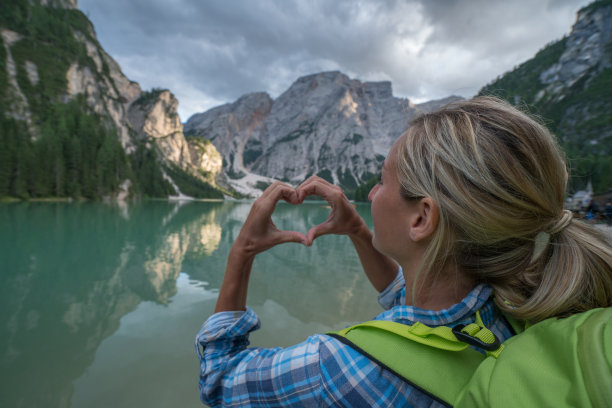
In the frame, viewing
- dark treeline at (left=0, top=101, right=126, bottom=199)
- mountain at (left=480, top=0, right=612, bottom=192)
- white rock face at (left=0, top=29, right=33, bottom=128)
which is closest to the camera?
dark treeline at (left=0, top=101, right=126, bottom=199)

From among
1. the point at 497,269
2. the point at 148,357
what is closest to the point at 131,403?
the point at 148,357

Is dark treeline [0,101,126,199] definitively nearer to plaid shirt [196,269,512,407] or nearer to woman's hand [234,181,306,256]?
woman's hand [234,181,306,256]

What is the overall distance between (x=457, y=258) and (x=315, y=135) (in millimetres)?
176307

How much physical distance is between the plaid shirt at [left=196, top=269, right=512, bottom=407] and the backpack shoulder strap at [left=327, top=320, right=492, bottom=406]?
40 mm

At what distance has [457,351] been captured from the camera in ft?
2.40

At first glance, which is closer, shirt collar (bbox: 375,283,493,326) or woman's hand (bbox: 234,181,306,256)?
shirt collar (bbox: 375,283,493,326)

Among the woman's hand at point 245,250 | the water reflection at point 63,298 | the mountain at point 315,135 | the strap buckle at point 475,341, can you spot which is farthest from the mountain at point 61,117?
the mountain at point 315,135

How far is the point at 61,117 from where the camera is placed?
5097 cm

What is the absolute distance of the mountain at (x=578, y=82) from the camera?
5825cm

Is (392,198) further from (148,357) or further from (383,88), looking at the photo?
(383,88)

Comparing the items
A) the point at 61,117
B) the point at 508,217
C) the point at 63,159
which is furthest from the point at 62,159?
the point at 508,217

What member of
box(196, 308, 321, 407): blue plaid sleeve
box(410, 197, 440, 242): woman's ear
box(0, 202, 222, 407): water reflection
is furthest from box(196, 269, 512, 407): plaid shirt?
box(0, 202, 222, 407): water reflection

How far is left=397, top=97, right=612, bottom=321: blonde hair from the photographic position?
83cm

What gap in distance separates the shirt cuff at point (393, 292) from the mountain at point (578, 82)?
6666cm
